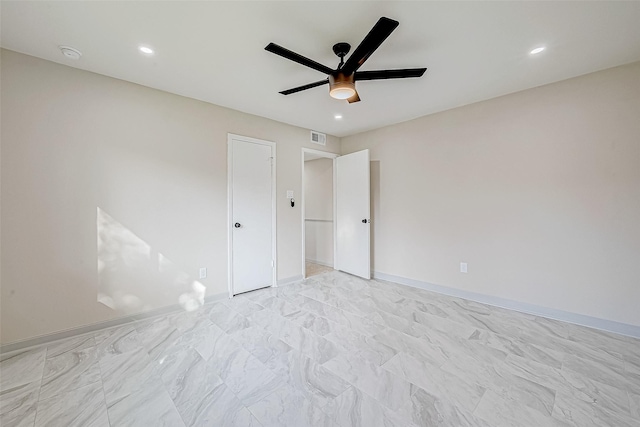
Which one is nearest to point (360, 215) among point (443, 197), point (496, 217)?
point (443, 197)

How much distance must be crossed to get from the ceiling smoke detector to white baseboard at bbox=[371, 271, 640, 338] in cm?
450

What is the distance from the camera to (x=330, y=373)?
1889 mm

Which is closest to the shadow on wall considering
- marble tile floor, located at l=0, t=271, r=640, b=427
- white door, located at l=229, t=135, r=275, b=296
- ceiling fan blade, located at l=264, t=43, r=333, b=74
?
marble tile floor, located at l=0, t=271, r=640, b=427

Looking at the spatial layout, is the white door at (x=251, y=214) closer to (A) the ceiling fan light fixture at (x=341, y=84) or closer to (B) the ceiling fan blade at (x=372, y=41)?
(A) the ceiling fan light fixture at (x=341, y=84)

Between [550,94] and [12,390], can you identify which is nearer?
[12,390]

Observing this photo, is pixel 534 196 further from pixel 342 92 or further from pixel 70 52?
pixel 70 52

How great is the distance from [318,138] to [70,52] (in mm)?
3128

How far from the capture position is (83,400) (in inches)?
64.3

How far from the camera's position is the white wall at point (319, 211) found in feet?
17.0

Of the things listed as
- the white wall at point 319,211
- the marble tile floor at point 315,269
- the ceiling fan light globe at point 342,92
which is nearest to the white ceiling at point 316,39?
the ceiling fan light globe at point 342,92

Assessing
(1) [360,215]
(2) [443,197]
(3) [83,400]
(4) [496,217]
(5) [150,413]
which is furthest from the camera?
(1) [360,215]

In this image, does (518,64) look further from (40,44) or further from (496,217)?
(40,44)

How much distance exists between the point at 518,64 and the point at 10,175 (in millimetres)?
4553

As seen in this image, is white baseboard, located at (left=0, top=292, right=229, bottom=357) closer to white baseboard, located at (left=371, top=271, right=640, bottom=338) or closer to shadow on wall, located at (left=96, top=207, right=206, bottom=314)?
shadow on wall, located at (left=96, top=207, right=206, bottom=314)
